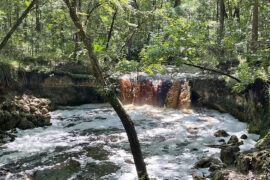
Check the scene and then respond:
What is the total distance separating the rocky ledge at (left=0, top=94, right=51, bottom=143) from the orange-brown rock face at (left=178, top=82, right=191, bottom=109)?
7399 millimetres

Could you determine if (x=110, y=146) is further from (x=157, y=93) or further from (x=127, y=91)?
(x=127, y=91)

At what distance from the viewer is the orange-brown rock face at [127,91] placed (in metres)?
16.1

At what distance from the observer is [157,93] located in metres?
15.5

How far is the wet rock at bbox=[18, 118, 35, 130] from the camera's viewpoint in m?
10.5

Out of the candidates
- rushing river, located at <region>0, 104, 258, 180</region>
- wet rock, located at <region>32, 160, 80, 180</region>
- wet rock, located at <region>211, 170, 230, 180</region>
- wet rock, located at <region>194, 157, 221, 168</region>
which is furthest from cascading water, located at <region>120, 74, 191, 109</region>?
wet rock, located at <region>211, 170, 230, 180</region>

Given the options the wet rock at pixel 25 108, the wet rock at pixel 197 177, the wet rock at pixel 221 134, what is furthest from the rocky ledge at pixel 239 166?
the wet rock at pixel 25 108

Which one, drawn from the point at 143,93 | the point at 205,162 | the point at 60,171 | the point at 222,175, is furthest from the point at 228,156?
Result: the point at 143,93

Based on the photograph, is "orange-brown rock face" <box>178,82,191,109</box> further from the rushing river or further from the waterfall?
the rushing river

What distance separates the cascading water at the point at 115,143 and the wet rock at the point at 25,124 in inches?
13.7

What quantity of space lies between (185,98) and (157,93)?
6.30 feet

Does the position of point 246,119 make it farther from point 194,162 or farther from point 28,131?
point 28,131

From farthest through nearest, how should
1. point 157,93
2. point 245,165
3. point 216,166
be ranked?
point 157,93
point 216,166
point 245,165

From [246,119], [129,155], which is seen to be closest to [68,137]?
[129,155]

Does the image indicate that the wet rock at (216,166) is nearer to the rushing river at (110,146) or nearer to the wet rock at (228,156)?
the rushing river at (110,146)
